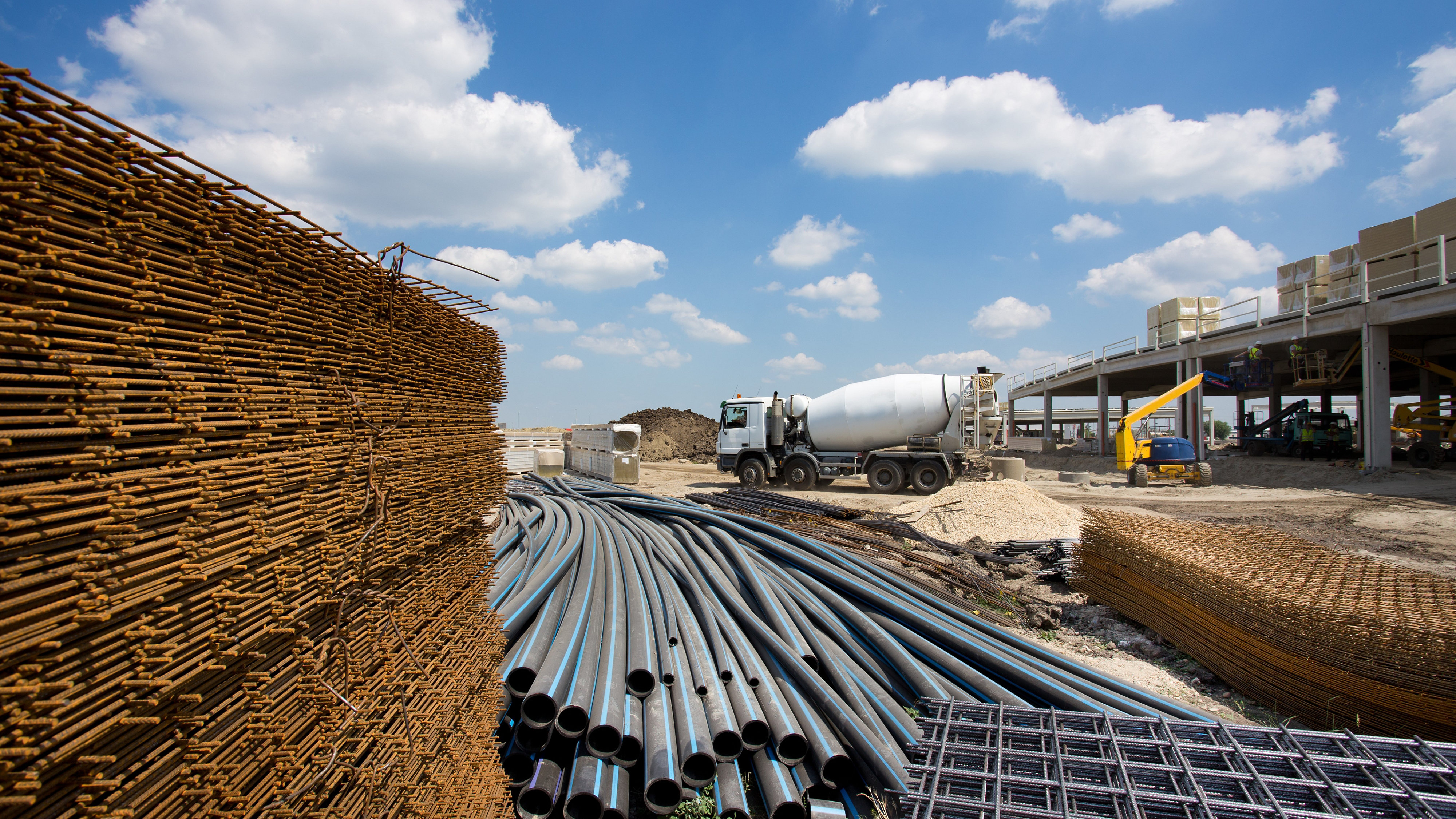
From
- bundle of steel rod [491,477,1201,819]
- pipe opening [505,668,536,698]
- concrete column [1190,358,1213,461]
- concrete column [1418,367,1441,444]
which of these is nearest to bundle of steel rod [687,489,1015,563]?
bundle of steel rod [491,477,1201,819]

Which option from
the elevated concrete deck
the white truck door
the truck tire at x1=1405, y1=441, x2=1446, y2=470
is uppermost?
the elevated concrete deck

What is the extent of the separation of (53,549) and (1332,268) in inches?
1344

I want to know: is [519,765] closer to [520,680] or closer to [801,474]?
[520,680]

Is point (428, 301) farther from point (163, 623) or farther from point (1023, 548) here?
point (1023, 548)

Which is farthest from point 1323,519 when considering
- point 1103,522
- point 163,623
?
point 163,623

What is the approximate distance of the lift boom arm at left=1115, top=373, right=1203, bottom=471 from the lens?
68.1 feet

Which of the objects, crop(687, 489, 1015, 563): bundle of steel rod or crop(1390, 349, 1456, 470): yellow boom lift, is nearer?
crop(687, 489, 1015, 563): bundle of steel rod

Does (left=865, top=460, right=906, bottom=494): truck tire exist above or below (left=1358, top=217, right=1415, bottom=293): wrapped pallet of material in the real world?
below

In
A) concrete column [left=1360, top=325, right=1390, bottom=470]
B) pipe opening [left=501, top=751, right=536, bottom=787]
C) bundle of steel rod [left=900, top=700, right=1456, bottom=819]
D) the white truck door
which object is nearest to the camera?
bundle of steel rod [left=900, top=700, right=1456, bottom=819]

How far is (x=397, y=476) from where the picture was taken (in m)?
3.72

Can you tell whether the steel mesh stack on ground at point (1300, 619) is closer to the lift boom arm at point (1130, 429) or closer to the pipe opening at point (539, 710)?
the pipe opening at point (539, 710)

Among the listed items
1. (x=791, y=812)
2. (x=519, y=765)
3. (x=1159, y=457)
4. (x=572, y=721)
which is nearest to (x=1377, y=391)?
(x=1159, y=457)

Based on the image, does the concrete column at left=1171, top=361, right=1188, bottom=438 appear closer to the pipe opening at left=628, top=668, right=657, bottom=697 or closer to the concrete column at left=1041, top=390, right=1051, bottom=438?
the concrete column at left=1041, top=390, right=1051, bottom=438

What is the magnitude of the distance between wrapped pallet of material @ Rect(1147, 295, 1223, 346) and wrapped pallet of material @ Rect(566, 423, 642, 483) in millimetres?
24837
